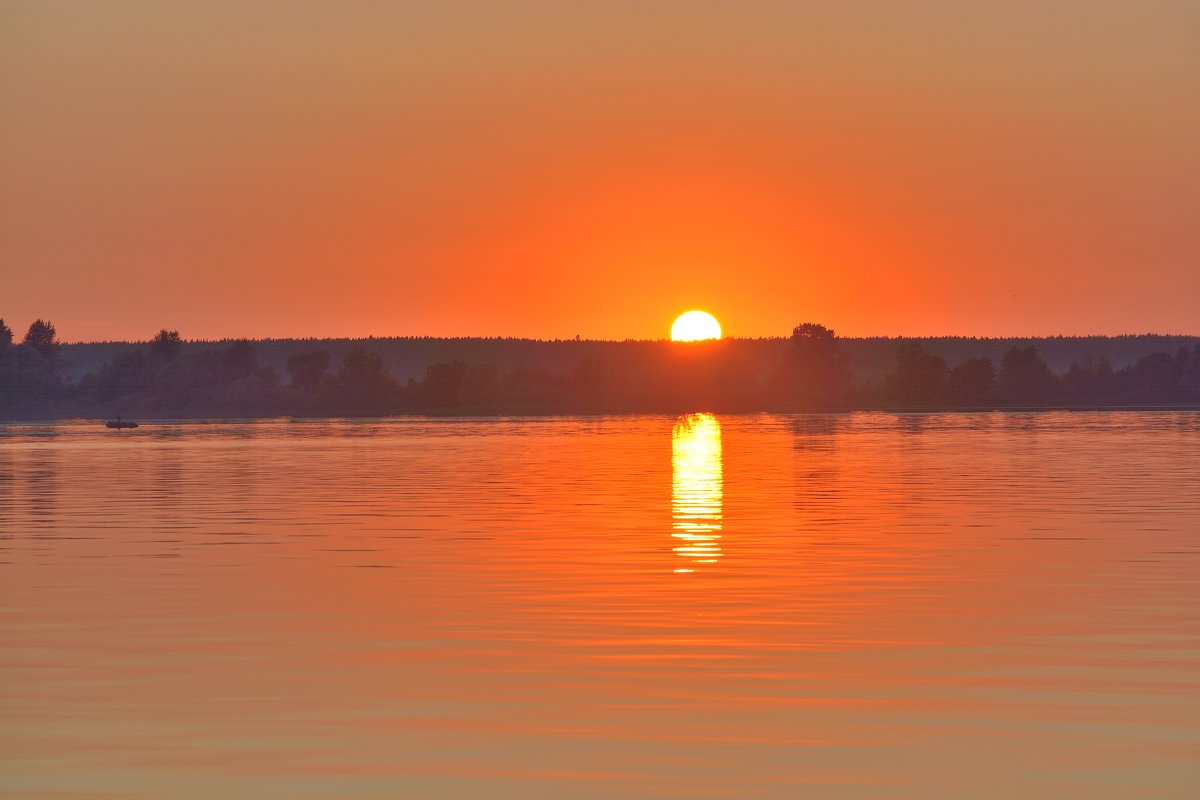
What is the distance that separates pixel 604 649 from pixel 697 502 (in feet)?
82.3

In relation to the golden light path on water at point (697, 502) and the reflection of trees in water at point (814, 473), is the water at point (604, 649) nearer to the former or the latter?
the golden light path on water at point (697, 502)

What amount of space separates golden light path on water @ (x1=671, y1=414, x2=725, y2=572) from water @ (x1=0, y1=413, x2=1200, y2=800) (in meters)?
0.32

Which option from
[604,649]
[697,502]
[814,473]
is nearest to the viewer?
[604,649]

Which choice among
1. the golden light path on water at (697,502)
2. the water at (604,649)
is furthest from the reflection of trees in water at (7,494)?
the golden light path on water at (697,502)

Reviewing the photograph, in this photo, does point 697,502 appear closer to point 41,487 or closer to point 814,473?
point 814,473

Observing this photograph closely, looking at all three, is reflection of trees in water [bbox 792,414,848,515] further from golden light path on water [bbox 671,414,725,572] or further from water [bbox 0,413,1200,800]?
golden light path on water [bbox 671,414,725,572]

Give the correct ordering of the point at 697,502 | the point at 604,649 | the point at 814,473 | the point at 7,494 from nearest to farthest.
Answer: the point at 604,649 < the point at 697,502 < the point at 7,494 < the point at 814,473

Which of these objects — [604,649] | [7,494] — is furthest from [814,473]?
[604,649]

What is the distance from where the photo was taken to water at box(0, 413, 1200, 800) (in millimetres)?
13305

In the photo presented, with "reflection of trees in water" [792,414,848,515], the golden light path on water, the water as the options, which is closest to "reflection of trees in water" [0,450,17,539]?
the water

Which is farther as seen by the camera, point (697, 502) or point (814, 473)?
point (814, 473)

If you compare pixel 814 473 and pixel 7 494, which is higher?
pixel 814 473

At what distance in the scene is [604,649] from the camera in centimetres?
1889

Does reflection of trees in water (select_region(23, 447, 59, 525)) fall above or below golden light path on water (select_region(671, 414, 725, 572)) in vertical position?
below
